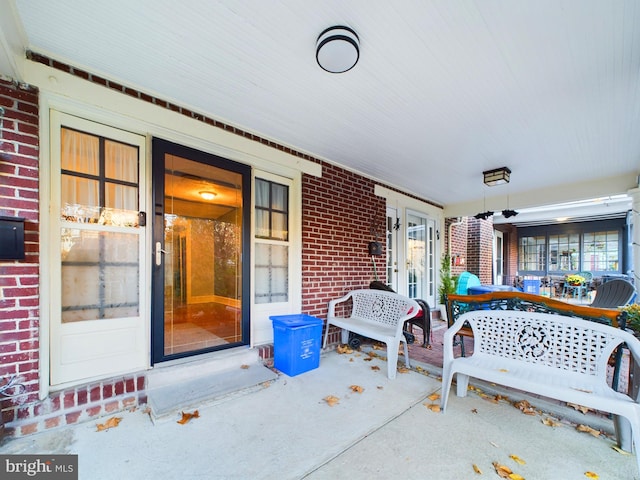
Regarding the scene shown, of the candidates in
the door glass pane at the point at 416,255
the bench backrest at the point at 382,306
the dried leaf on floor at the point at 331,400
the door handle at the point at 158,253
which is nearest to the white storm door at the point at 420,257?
the door glass pane at the point at 416,255

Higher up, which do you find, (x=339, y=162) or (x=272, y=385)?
(x=339, y=162)

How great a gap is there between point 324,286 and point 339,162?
187cm

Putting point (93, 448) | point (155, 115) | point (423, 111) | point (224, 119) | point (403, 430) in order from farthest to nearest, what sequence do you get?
point (224, 119), point (423, 111), point (155, 115), point (403, 430), point (93, 448)

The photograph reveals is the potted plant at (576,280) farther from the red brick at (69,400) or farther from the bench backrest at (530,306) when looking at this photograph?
the red brick at (69,400)

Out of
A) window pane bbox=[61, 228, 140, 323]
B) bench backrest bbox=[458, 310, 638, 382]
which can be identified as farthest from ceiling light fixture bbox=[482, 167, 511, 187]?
window pane bbox=[61, 228, 140, 323]

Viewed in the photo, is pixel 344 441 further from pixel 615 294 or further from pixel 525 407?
pixel 615 294

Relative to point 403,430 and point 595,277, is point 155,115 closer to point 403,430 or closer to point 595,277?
point 403,430

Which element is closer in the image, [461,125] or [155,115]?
[155,115]

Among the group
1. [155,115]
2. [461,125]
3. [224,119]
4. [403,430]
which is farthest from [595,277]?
[155,115]

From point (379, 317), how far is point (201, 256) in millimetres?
3001

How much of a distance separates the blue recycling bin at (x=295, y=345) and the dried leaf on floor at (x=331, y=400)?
22.8 inches

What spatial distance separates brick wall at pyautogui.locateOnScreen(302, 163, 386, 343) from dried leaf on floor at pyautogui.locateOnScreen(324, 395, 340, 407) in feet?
4.59

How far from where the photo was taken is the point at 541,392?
194 cm

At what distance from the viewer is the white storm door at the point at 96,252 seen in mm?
2199
